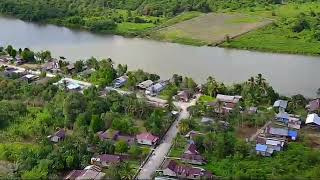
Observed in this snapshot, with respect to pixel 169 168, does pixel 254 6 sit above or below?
above

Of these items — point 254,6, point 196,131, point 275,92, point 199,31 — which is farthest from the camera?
point 254,6

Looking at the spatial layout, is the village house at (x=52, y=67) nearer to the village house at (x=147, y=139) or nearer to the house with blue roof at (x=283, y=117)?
the village house at (x=147, y=139)

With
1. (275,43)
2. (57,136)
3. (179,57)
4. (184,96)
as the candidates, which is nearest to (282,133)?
(184,96)

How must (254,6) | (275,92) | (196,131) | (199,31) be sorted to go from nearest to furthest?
A: (196,131) → (275,92) → (199,31) → (254,6)

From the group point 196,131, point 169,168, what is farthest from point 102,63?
point 169,168

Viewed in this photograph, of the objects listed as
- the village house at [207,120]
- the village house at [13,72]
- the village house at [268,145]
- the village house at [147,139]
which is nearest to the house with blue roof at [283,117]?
the village house at [268,145]

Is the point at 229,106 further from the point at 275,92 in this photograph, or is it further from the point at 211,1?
the point at 211,1

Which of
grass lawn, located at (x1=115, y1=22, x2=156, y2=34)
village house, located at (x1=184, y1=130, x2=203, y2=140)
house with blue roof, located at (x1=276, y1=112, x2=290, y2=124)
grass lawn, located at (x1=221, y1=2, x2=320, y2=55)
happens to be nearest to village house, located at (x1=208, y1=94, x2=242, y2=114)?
house with blue roof, located at (x1=276, y1=112, x2=290, y2=124)
